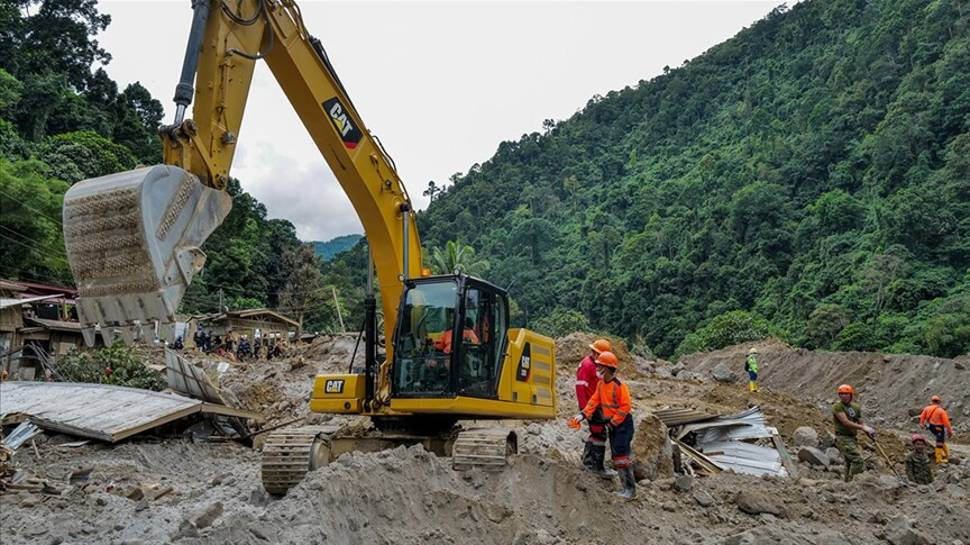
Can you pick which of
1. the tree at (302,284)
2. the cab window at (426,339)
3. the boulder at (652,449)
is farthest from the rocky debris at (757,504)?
the tree at (302,284)

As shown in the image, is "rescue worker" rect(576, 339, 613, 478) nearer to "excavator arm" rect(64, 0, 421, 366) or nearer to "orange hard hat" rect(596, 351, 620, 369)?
"orange hard hat" rect(596, 351, 620, 369)

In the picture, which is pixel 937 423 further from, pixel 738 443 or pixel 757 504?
pixel 757 504

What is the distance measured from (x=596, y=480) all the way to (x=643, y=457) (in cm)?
253

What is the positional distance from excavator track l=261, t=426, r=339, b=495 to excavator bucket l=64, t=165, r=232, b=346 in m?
2.32

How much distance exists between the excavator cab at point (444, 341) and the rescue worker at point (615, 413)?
1011 mm

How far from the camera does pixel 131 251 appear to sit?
5.15 meters

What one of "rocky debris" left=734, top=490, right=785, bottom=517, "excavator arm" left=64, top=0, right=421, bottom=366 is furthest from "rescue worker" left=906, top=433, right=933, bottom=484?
"excavator arm" left=64, top=0, right=421, bottom=366

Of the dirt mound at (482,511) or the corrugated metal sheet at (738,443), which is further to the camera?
the corrugated metal sheet at (738,443)

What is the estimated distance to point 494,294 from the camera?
25.3ft

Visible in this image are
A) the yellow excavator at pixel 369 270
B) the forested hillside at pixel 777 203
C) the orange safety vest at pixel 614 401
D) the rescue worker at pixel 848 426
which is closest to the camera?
the yellow excavator at pixel 369 270

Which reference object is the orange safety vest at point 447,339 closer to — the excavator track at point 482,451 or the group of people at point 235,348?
the excavator track at point 482,451

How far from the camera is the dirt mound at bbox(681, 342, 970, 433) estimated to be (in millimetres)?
20984

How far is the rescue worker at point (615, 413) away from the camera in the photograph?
7.12 meters

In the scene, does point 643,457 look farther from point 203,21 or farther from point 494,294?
point 203,21
